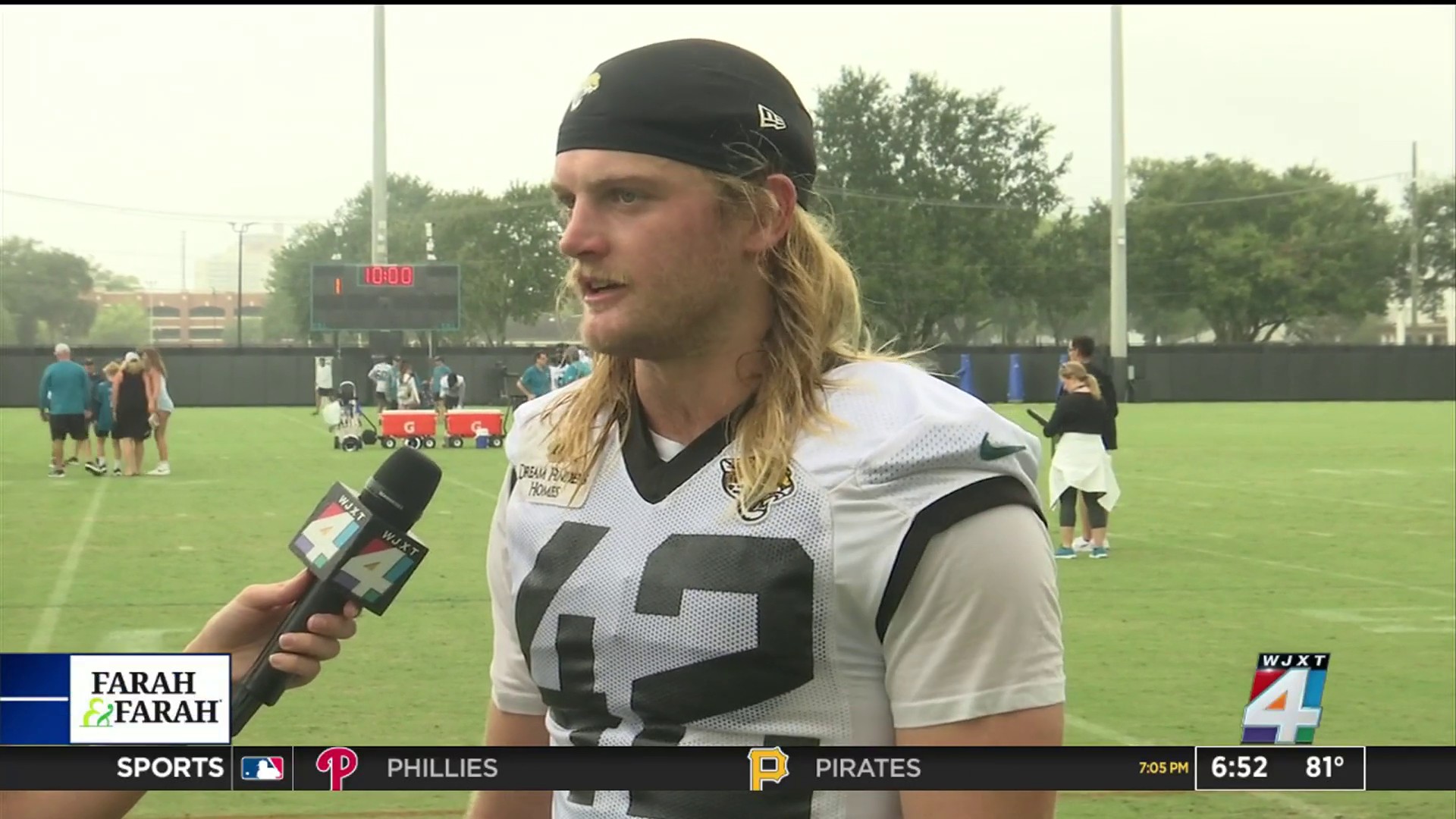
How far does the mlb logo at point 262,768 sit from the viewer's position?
2.36 metres

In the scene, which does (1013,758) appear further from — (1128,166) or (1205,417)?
(1128,166)

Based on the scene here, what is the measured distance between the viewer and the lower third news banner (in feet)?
5.96

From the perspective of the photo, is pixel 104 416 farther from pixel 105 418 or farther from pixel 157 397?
pixel 157 397

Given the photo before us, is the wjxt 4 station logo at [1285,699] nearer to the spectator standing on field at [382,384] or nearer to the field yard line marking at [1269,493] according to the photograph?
the field yard line marking at [1269,493]

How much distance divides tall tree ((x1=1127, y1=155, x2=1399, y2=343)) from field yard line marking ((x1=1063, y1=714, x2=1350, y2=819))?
54.0 metres

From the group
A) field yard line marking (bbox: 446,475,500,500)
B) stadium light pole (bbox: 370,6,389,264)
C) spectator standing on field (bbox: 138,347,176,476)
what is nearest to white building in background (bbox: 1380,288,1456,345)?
stadium light pole (bbox: 370,6,389,264)

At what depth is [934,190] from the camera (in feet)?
197

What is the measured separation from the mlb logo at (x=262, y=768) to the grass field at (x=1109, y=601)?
3.33 metres

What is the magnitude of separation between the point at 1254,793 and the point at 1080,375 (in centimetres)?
644

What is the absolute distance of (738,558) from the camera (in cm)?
182

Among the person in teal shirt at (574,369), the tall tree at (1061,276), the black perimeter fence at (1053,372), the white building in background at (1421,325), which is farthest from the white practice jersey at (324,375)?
the white building in background at (1421,325)

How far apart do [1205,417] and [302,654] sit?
3555 centimetres

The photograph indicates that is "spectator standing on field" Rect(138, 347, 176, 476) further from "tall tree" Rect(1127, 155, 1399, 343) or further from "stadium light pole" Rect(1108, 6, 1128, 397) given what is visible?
"tall tree" Rect(1127, 155, 1399, 343)

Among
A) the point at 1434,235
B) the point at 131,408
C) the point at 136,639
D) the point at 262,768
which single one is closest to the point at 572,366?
the point at 131,408
